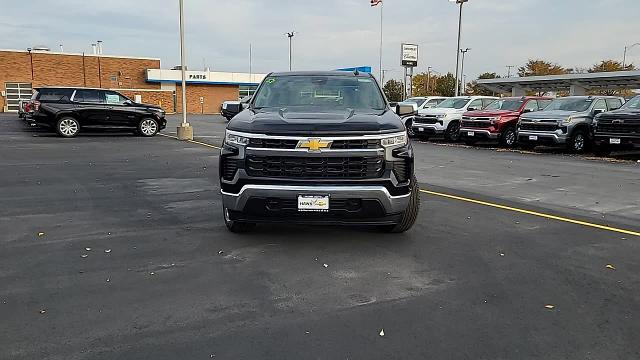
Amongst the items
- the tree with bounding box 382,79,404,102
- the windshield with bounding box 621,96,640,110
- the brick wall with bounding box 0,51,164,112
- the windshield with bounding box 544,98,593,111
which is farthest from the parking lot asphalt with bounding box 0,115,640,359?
the tree with bounding box 382,79,404,102

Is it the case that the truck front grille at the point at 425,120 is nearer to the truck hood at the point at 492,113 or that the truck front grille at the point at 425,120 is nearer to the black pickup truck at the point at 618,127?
the truck hood at the point at 492,113

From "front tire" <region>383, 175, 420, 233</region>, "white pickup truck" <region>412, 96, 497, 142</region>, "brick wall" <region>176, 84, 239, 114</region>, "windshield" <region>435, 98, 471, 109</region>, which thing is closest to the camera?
"front tire" <region>383, 175, 420, 233</region>

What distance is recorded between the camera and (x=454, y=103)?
21875 mm

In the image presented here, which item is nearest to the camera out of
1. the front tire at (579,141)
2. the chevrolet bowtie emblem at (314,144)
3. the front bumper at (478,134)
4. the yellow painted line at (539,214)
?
the chevrolet bowtie emblem at (314,144)

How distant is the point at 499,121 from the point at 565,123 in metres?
2.46

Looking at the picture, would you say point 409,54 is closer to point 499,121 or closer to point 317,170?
point 499,121

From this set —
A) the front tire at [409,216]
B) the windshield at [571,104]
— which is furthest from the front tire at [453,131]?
the front tire at [409,216]

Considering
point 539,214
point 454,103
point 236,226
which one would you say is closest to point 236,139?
point 236,226

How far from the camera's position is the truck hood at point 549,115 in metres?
16.2

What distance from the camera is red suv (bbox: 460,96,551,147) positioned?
18125 mm

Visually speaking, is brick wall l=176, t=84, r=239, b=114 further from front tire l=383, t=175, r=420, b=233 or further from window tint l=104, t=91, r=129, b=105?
front tire l=383, t=175, r=420, b=233

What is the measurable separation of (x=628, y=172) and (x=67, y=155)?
44.6ft

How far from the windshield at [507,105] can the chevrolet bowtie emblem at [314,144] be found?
15901 mm

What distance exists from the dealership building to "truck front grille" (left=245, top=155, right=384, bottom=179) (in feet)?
123
